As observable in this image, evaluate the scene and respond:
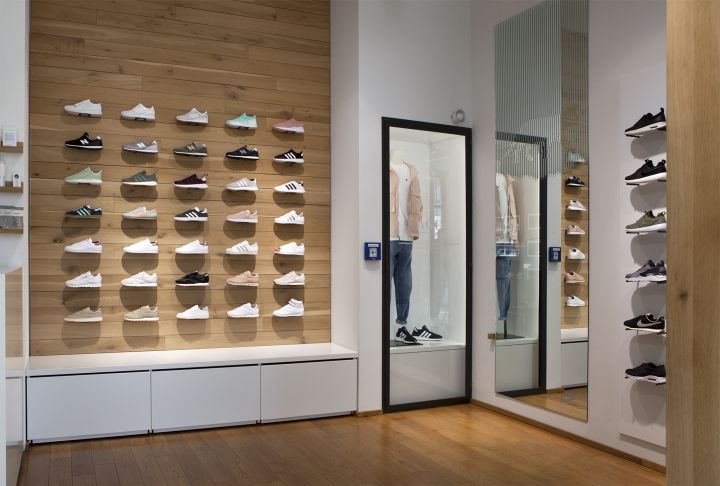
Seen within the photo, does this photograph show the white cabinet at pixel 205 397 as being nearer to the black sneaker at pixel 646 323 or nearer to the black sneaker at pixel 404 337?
the black sneaker at pixel 404 337

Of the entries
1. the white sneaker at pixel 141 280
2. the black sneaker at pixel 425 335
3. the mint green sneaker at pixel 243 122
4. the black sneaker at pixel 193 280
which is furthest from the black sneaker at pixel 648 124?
the white sneaker at pixel 141 280

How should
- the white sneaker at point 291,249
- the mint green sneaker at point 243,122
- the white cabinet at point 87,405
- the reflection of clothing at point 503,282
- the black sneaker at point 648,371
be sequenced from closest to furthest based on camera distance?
1. the black sneaker at point 648,371
2. the white cabinet at point 87,405
3. the reflection of clothing at point 503,282
4. the mint green sneaker at point 243,122
5. the white sneaker at point 291,249

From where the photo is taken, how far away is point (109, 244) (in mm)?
5105

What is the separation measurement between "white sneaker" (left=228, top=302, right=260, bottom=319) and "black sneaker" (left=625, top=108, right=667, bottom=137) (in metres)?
3.20

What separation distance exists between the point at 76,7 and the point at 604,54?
3987 mm

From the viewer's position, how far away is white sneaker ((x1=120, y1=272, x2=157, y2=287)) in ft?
16.4

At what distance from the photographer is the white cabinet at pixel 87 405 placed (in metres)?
4.32

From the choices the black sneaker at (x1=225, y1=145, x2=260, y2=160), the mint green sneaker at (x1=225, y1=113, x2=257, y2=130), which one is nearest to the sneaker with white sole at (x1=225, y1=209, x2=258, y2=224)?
the black sneaker at (x1=225, y1=145, x2=260, y2=160)

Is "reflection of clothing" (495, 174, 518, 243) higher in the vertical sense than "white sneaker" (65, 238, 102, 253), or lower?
higher

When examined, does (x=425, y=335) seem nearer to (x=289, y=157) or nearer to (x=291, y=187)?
(x=291, y=187)

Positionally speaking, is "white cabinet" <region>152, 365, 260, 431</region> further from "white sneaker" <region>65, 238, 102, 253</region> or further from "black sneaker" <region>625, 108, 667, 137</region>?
"black sneaker" <region>625, 108, 667, 137</region>

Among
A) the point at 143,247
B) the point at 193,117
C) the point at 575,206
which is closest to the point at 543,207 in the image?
the point at 575,206

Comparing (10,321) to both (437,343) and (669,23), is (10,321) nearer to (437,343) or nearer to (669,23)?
(669,23)

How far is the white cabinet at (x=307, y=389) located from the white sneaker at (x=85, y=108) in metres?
2.36
